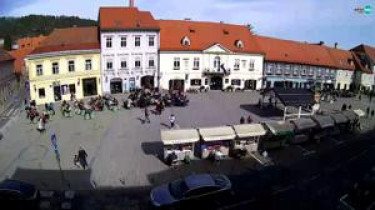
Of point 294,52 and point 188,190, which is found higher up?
point 294,52

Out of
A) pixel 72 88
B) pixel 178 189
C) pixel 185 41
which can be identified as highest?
pixel 185 41

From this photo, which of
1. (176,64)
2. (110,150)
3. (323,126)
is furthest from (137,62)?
(323,126)

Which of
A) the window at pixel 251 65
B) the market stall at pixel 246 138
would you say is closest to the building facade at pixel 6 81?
the market stall at pixel 246 138

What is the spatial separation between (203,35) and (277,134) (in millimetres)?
27651

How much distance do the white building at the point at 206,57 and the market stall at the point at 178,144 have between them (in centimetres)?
2479

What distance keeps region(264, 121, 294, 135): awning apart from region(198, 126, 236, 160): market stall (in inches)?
136

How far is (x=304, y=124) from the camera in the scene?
2828 cm

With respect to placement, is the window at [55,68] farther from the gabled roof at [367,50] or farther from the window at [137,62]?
the gabled roof at [367,50]

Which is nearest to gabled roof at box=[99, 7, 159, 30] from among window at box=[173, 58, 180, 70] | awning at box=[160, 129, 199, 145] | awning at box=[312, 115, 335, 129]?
window at box=[173, 58, 180, 70]

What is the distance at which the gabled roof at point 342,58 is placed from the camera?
5957 centimetres

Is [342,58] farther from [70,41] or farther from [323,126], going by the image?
[70,41]

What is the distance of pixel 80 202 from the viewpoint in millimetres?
18625

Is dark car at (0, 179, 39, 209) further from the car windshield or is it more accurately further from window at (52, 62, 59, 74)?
window at (52, 62, 59, 74)

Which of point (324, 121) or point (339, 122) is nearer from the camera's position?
point (324, 121)
